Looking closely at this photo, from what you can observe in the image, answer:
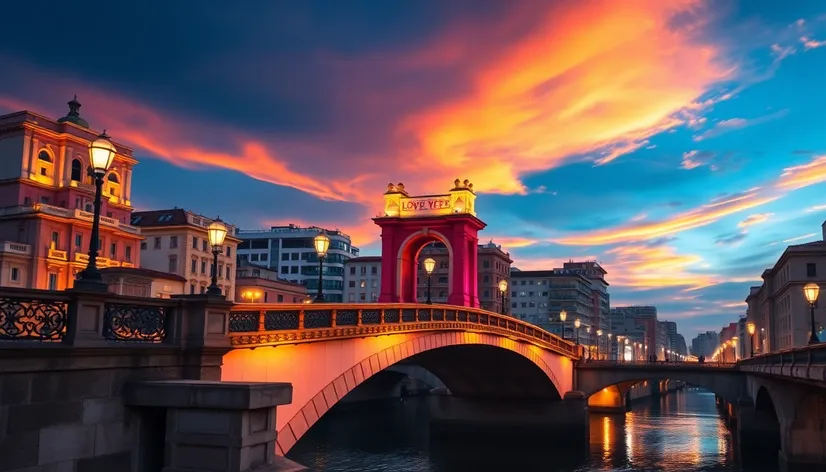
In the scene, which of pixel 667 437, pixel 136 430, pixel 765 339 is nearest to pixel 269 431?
pixel 136 430

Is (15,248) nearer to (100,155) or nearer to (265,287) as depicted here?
(265,287)

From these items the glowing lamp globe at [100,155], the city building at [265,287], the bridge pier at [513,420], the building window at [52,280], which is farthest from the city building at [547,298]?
the glowing lamp globe at [100,155]

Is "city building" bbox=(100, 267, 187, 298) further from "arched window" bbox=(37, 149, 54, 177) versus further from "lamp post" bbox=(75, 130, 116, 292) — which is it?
"lamp post" bbox=(75, 130, 116, 292)

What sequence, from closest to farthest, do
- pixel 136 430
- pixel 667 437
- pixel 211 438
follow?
pixel 211 438
pixel 136 430
pixel 667 437

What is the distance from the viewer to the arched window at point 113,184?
85688mm

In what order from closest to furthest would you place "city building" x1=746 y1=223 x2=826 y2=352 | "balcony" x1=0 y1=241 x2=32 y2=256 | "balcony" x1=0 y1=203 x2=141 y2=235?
1. "balcony" x1=0 y1=241 x2=32 y2=256
2. "balcony" x1=0 y1=203 x2=141 y2=235
3. "city building" x1=746 y1=223 x2=826 y2=352

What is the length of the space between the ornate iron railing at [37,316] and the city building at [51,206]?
62.3 m

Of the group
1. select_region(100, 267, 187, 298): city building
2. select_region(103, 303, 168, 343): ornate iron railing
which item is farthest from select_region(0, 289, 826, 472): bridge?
select_region(100, 267, 187, 298): city building

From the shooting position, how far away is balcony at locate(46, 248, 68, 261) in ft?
237

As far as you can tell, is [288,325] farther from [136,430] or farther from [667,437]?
[667,437]

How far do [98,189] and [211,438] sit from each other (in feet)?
17.3

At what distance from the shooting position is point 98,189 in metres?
14.1

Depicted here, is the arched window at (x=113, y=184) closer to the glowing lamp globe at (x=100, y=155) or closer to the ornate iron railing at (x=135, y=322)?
the glowing lamp globe at (x=100, y=155)

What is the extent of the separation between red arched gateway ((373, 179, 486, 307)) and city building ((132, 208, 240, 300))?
45.3 m
